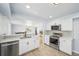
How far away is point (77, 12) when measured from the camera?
140 centimetres

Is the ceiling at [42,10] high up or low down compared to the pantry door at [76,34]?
up

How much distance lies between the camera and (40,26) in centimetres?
162

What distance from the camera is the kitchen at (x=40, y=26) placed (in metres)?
1.43

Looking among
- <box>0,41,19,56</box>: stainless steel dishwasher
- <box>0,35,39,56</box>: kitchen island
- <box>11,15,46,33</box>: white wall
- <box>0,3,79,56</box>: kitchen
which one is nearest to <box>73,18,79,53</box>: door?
<box>0,3,79,56</box>: kitchen

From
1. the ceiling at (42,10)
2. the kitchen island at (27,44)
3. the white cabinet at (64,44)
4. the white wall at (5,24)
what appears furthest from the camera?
the kitchen island at (27,44)

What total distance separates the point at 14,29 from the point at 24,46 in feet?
2.38

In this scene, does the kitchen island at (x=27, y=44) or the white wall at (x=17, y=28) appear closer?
the white wall at (x=17, y=28)

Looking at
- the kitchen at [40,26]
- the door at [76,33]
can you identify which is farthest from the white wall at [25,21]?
the door at [76,33]

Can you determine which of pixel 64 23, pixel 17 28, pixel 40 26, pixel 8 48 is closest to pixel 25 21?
pixel 17 28

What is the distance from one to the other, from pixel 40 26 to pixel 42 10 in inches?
13.7

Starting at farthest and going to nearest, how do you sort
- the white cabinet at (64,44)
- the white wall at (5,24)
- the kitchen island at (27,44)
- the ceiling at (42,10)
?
the kitchen island at (27,44)
the white cabinet at (64,44)
the white wall at (5,24)
the ceiling at (42,10)

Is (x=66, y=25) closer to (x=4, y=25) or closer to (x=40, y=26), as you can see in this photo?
(x=40, y=26)

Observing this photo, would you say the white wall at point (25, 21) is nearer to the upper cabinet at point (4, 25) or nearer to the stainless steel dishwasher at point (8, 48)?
the upper cabinet at point (4, 25)

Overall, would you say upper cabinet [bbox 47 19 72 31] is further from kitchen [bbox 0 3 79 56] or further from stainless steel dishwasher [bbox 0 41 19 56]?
stainless steel dishwasher [bbox 0 41 19 56]
